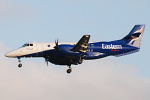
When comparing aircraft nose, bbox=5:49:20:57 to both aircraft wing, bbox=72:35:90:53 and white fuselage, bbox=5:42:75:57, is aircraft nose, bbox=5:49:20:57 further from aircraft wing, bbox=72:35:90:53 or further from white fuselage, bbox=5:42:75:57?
aircraft wing, bbox=72:35:90:53

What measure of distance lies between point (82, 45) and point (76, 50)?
107cm

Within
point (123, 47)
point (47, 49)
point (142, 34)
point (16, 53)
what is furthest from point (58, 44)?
point (142, 34)

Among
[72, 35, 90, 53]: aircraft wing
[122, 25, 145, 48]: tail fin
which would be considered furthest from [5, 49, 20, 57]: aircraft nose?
[122, 25, 145, 48]: tail fin

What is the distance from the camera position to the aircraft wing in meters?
45.1

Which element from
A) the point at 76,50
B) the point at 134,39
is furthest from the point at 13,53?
the point at 134,39

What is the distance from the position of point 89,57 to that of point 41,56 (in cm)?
648

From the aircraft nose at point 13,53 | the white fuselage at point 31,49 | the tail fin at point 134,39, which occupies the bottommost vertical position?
the aircraft nose at point 13,53

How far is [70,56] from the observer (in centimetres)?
4697

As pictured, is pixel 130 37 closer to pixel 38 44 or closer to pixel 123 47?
pixel 123 47

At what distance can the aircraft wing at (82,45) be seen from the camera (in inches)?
1774

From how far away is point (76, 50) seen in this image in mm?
46469

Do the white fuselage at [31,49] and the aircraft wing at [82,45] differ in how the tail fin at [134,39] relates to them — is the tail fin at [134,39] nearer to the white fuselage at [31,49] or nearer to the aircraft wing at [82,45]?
the aircraft wing at [82,45]

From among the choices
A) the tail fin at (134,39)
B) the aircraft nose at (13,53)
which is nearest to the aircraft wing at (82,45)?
the aircraft nose at (13,53)

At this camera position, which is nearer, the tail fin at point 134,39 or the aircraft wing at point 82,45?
the aircraft wing at point 82,45
